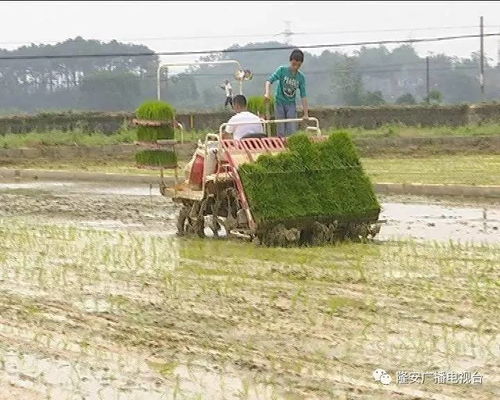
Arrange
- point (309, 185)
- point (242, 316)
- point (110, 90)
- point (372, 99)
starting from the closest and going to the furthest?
point (242, 316), point (309, 185), point (372, 99), point (110, 90)

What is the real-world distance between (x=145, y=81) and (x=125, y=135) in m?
30.4

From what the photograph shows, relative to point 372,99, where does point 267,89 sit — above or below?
above

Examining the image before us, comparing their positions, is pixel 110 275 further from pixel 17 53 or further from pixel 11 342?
pixel 17 53

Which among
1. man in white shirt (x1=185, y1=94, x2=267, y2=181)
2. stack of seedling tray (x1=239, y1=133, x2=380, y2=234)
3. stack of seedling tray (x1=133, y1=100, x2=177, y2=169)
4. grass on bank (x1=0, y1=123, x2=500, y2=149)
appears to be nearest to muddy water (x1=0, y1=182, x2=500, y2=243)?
stack of seedling tray (x1=239, y1=133, x2=380, y2=234)

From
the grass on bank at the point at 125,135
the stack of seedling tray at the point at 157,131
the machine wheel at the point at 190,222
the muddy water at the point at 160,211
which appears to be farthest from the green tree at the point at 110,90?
the machine wheel at the point at 190,222

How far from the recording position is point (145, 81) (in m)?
64.8

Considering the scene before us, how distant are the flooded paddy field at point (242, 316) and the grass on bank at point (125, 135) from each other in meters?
20.6

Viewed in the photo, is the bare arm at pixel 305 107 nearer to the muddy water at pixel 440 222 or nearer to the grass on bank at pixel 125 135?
the muddy water at pixel 440 222

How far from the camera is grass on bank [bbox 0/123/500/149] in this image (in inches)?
1298

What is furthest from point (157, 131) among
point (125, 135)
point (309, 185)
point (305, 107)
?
point (125, 135)

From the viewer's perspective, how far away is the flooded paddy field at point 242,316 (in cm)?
588

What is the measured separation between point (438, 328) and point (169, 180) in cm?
1553

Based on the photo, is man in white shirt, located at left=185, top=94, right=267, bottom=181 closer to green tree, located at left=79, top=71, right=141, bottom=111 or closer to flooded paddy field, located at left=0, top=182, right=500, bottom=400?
flooded paddy field, located at left=0, top=182, right=500, bottom=400

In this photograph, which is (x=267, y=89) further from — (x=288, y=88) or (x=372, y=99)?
(x=372, y=99)
